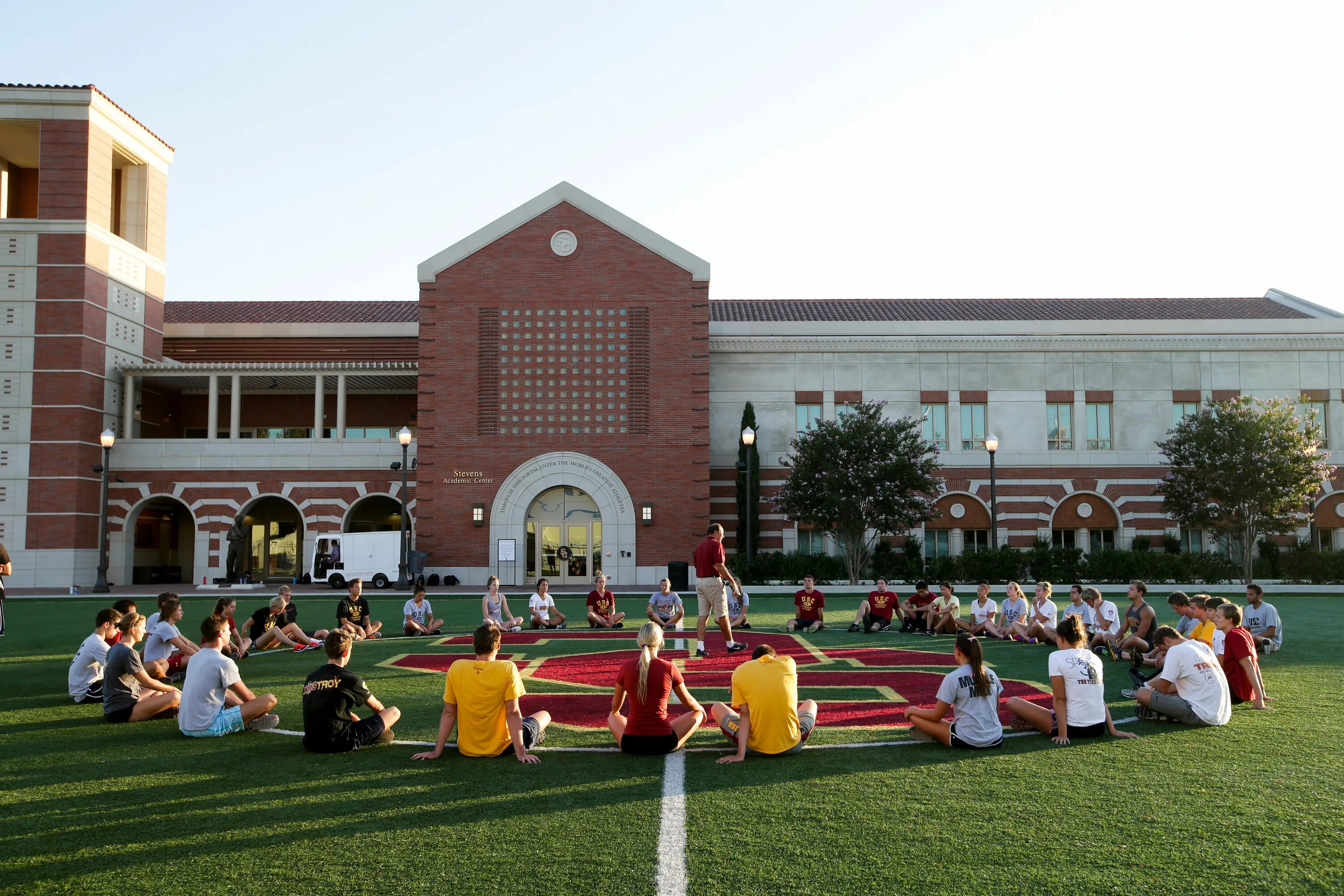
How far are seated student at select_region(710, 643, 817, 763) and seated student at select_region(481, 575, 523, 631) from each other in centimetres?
1010

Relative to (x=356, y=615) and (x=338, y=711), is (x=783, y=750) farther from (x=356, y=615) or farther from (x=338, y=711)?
(x=356, y=615)

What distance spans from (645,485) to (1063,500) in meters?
17.3

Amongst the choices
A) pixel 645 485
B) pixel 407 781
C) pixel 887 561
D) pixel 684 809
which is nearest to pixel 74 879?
pixel 407 781

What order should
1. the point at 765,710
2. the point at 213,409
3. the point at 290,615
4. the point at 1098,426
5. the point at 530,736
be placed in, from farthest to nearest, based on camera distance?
the point at 1098,426 < the point at 213,409 < the point at 290,615 < the point at 530,736 < the point at 765,710

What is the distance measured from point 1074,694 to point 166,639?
419 inches

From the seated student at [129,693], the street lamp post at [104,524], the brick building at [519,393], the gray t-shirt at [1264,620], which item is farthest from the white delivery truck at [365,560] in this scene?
the gray t-shirt at [1264,620]

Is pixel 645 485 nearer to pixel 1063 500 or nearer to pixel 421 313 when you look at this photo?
pixel 421 313

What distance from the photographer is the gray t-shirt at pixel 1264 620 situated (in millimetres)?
15203

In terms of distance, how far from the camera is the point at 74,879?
550 centimetres

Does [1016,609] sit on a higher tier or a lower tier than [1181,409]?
lower

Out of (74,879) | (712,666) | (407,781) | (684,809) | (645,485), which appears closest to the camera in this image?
(74,879)

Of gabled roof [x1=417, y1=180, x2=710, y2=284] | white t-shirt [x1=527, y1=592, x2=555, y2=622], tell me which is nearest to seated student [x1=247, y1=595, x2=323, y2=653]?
white t-shirt [x1=527, y1=592, x2=555, y2=622]

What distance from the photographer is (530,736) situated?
8492mm

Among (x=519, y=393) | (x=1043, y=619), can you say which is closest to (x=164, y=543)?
(x=519, y=393)
